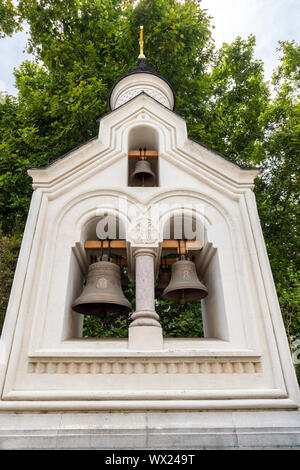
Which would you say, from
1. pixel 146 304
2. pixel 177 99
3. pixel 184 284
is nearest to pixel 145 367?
pixel 146 304

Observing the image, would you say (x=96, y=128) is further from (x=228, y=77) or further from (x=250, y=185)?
(x=250, y=185)

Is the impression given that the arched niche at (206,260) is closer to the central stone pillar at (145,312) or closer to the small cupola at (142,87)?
the central stone pillar at (145,312)

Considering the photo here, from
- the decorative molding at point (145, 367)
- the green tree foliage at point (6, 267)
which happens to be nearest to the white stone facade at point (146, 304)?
the decorative molding at point (145, 367)

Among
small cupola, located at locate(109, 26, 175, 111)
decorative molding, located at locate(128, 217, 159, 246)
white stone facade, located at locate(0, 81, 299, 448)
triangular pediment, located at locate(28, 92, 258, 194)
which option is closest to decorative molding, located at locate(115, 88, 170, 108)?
small cupola, located at locate(109, 26, 175, 111)

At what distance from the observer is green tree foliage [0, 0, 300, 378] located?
362 inches

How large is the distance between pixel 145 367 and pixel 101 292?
1.01 meters

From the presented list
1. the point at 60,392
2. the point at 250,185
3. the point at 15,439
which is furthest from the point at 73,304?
the point at 250,185

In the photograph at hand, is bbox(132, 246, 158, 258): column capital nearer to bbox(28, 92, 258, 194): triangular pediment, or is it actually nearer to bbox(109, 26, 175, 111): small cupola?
bbox(28, 92, 258, 194): triangular pediment

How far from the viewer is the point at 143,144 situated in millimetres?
5266

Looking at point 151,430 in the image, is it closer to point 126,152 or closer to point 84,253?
point 84,253

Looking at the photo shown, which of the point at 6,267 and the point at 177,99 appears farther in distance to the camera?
the point at 177,99

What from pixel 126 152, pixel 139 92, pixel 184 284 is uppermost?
pixel 139 92

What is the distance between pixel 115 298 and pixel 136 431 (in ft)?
4.71

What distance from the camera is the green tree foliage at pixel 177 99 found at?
9195 mm
